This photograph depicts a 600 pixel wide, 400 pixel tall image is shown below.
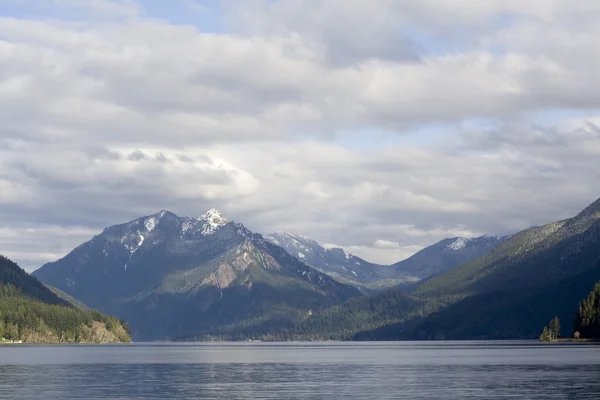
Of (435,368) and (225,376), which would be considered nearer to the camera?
(225,376)

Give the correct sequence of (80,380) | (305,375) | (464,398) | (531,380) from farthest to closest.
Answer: (305,375) < (80,380) < (531,380) < (464,398)

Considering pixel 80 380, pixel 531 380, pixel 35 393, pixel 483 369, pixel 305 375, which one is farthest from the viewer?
pixel 483 369

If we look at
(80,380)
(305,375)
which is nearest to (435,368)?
(305,375)

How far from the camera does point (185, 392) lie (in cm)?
13550

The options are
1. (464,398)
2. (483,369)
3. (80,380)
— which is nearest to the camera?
(464,398)

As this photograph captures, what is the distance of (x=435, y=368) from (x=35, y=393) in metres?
92.2

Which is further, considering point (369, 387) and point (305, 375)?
point (305, 375)

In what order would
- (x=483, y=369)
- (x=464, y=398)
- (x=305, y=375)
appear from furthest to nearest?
(x=483, y=369) → (x=305, y=375) → (x=464, y=398)

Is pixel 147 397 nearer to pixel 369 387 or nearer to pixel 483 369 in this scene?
pixel 369 387

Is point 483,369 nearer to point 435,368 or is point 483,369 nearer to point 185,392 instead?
point 435,368

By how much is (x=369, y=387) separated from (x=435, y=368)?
60.7 metres

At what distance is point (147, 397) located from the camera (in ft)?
414

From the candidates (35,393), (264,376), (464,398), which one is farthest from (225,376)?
(464,398)

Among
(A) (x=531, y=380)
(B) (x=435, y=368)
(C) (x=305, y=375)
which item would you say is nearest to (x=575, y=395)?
(A) (x=531, y=380)
